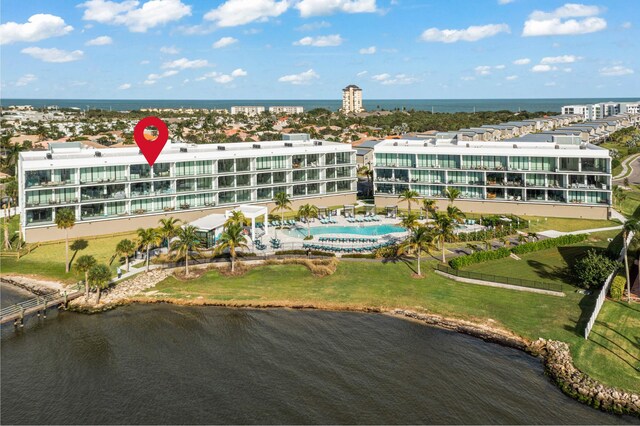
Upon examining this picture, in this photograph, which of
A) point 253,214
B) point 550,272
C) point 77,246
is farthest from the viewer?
point 253,214

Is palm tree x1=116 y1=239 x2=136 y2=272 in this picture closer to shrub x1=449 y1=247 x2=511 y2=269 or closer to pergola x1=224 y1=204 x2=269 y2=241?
pergola x1=224 y1=204 x2=269 y2=241

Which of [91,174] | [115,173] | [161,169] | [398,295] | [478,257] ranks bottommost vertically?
[398,295]

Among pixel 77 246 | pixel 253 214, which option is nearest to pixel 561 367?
pixel 253 214

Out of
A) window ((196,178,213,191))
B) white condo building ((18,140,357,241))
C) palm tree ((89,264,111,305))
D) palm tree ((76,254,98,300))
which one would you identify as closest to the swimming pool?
white condo building ((18,140,357,241))

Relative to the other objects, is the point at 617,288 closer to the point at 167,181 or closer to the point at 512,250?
the point at 512,250

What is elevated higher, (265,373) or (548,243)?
(548,243)

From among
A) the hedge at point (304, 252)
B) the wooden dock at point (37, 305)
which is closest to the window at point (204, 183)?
the hedge at point (304, 252)

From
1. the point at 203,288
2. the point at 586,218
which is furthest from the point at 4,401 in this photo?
the point at 586,218

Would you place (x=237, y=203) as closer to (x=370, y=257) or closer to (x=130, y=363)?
(x=370, y=257)
